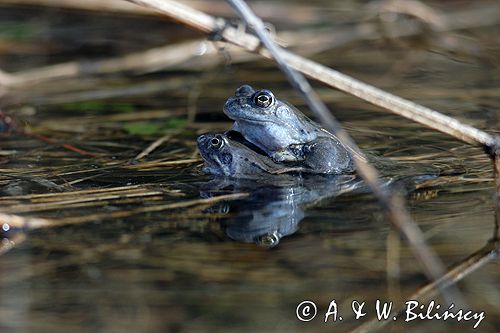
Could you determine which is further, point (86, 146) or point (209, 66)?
point (209, 66)

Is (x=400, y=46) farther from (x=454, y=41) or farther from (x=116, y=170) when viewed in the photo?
(x=116, y=170)

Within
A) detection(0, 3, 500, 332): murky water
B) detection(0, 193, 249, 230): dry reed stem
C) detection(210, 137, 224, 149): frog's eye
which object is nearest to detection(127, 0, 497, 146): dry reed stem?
detection(0, 3, 500, 332): murky water

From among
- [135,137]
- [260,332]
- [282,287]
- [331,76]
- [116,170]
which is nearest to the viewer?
[260,332]

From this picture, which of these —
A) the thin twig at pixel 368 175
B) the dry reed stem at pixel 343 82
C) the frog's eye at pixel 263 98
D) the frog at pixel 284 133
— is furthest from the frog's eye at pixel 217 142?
the thin twig at pixel 368 175

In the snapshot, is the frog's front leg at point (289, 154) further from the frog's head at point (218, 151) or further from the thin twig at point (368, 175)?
the thin twig at point (368, 175)

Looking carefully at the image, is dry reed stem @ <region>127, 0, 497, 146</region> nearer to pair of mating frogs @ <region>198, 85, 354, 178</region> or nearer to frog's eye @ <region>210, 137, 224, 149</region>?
pair of mating frogs @ <region>198, 85, 354, 178</region>

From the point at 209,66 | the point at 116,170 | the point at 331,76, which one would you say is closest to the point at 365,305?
the point at 331,76
